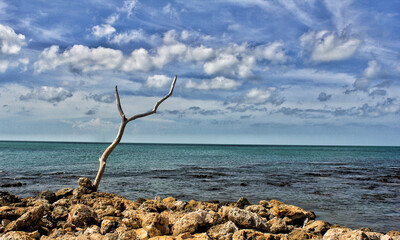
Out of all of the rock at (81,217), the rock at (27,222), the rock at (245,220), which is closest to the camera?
the rock at (27,222)

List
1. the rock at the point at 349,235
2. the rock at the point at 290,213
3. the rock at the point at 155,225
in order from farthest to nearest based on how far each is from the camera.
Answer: the rock at the point at 290,213 < the rock at the point at 155,225 < the rock at the point at 349,235

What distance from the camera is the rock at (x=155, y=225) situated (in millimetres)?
7750

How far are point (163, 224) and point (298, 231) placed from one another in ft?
11.2

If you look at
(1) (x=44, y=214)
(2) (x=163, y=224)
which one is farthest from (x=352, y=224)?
(1) (x=44, y=214)

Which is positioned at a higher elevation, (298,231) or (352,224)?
(298,231)

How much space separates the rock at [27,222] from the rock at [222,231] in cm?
424

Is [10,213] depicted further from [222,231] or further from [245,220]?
[245,220]

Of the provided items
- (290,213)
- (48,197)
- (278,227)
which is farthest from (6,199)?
(290,213)

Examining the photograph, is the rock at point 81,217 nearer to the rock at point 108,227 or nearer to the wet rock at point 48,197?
the rock at point 108,227

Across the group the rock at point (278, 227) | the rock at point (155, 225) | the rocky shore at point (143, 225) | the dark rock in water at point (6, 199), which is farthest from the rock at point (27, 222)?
the rock at point (278, 227)

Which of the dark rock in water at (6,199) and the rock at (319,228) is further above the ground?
the dark rock in water at (6,199)

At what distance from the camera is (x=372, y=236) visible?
7422 millimetres

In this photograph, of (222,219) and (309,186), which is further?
(309,186)

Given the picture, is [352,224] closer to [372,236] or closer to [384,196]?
[372,236]
